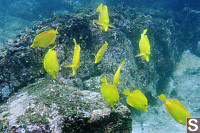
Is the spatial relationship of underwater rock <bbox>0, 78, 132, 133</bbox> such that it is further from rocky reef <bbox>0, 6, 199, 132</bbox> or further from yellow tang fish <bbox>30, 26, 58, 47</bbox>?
yellow tang fish <bbox>30, 26, 58, 47</bbox>

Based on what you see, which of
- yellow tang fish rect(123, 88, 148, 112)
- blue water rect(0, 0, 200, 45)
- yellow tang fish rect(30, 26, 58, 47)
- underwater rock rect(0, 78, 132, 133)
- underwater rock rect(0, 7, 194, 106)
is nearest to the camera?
underwater rock rect(0, 78, 132, 133)

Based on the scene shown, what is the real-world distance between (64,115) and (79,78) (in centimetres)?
197

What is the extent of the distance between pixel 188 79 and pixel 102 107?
6.06 metres

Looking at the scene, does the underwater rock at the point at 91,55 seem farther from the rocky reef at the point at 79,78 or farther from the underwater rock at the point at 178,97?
the underwater rock at the point at 178,97

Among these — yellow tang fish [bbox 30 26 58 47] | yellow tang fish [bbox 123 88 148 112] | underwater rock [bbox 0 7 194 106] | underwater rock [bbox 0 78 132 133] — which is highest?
underwater rock [bbox 0 7 194 106]

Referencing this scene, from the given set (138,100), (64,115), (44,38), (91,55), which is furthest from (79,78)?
(138,100)

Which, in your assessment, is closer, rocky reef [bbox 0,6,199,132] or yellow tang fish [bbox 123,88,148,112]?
rocky reef [bbox 0,6,199,132]

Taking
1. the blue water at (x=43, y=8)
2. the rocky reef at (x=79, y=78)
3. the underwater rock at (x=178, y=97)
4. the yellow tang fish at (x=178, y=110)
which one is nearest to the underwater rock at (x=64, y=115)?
the rocky reef at (x=79, y=78)

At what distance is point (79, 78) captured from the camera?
362cm

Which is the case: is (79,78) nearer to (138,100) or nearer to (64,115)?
(64,115)

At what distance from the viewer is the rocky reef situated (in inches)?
67.4

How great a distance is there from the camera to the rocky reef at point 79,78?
1.71 metres

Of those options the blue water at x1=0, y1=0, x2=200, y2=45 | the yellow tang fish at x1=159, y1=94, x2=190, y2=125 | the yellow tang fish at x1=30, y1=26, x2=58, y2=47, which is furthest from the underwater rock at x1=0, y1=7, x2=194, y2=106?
the blue water at x1=0, y1=0, x2=200, y2=45

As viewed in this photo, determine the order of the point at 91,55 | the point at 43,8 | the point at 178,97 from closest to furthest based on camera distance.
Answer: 1. the point at 91,55
2. the point at 178,97
3. the point at 43,8
